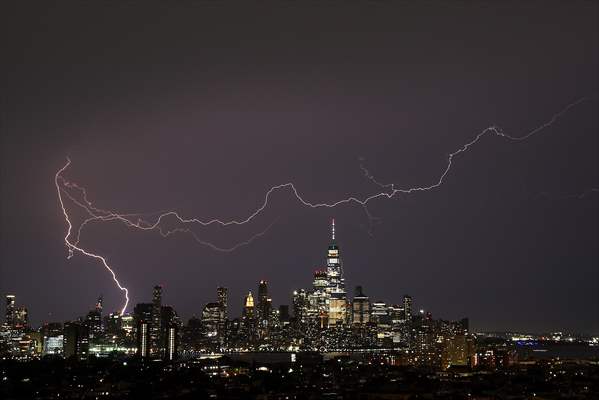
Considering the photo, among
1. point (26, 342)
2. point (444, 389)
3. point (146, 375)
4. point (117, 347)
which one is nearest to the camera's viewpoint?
point (444, 389)

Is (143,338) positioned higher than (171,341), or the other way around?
(143,338)

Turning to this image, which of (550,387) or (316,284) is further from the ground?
(316,284)

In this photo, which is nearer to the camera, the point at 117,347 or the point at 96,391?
the point at 96,391

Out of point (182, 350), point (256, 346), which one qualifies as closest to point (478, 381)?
point (182, 350)

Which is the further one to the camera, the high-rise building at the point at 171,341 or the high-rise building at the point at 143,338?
the high-rise building at the point at 171,341

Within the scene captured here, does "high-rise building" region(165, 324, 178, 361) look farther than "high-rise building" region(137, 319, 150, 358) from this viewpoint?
Yes

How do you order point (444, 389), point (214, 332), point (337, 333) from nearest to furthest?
1. point (444, 389)
2. point (214, 332)
3. point (337, 333)

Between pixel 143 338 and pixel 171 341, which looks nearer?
pixel 143 338

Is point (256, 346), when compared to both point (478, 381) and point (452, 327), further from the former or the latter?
point (478, 381)

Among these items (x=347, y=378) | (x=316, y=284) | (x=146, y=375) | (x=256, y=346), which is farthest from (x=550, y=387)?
(x=316, y=284)
